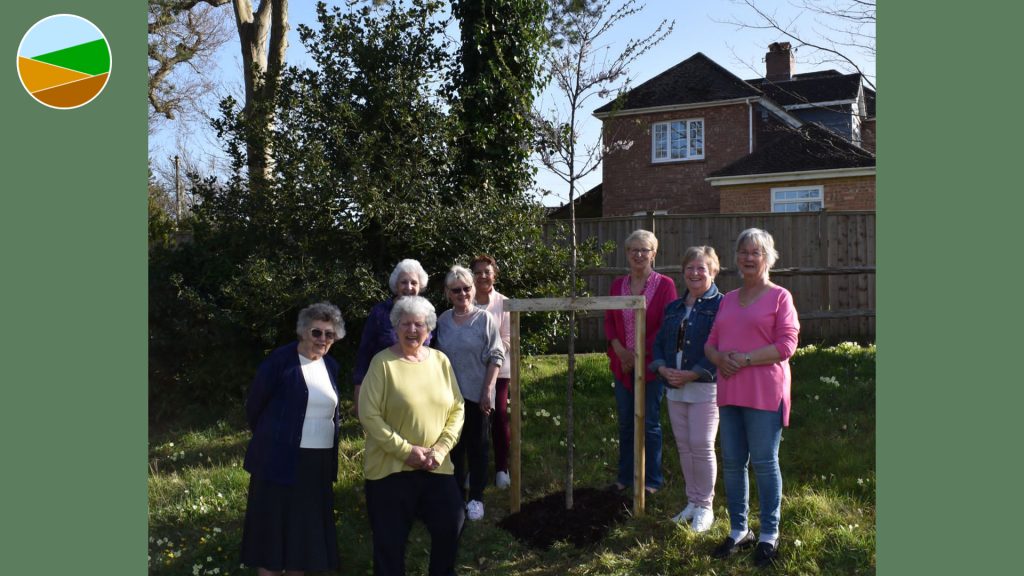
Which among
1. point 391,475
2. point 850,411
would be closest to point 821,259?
point 850,411

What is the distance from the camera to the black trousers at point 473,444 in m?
5.65

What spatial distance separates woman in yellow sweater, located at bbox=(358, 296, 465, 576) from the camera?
4.52 meters

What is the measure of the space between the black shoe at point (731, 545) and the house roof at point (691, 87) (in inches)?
689

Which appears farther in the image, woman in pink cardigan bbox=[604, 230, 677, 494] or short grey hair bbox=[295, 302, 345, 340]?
woman in pink cardigan bbox=[604, 230, 677, 494]

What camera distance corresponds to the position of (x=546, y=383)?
9.19m

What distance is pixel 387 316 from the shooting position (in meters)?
5.52

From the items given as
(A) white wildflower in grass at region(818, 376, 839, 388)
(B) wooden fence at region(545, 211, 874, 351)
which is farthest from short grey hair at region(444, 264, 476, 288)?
(B) wooden fence at region(545, 211, 874, 351)

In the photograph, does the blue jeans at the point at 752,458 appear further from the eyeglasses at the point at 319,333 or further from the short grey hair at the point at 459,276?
the eyeglasses at the point at 319,333

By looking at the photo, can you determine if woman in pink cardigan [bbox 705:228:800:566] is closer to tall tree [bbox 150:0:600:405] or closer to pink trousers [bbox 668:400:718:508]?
pink trousers [bbox 668:400:718:508]

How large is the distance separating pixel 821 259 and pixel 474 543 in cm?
955

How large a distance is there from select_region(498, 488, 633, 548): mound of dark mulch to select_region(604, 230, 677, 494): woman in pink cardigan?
0.25m

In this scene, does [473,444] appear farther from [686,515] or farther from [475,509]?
[686,515]

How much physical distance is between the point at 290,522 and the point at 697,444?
2534mm

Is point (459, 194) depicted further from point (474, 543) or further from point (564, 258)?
Result: point (474, 543)
